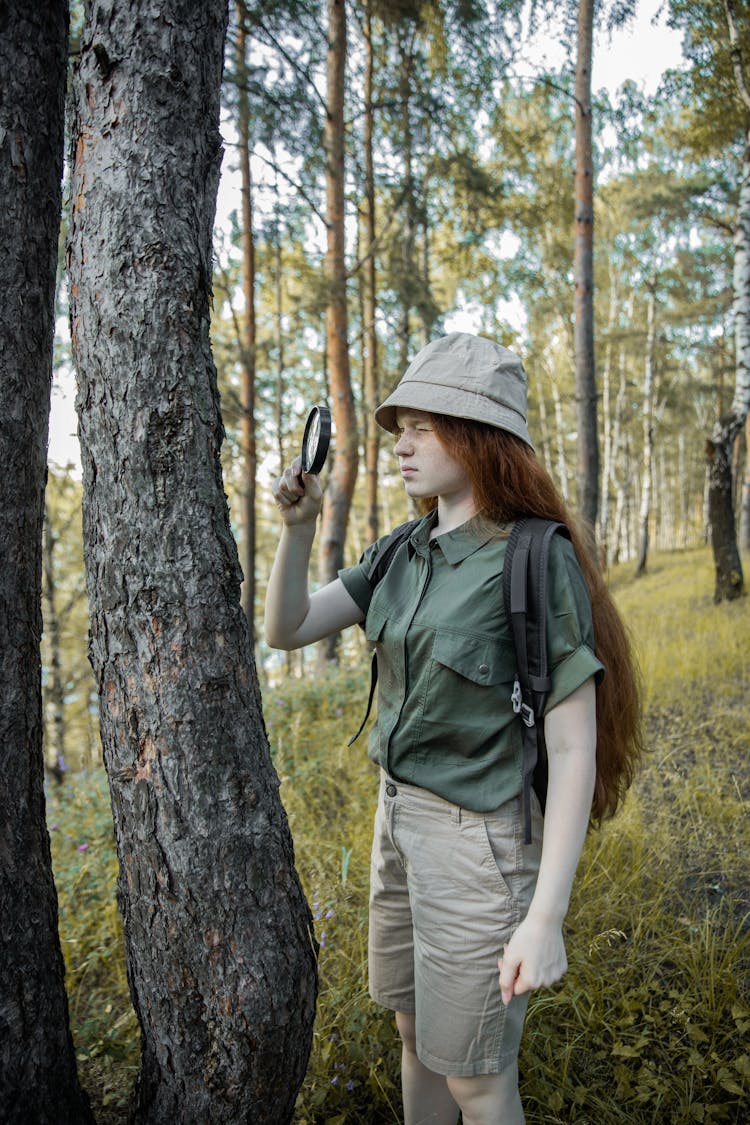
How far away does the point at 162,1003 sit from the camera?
1479 mm

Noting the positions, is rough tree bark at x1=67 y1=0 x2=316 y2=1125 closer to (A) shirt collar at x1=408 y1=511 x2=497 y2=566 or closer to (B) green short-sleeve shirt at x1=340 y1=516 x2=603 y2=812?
(B) green short-sleeve shirt at x1=340 y1=516 x2=603 y2=812

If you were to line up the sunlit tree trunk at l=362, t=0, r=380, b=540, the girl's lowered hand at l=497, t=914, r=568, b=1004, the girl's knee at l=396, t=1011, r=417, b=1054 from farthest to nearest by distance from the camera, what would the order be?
the sunlit tree trunk at l=362, t=0, r=380, b=540 → the girl's knee at l=396, t=1011, r=417, b=1054 → the girl's lowered hand at l=497, t=914, r=568, b=1004

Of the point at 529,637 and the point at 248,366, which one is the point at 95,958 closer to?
the point at 529,637

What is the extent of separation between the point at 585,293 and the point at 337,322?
2603mm

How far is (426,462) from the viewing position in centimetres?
169

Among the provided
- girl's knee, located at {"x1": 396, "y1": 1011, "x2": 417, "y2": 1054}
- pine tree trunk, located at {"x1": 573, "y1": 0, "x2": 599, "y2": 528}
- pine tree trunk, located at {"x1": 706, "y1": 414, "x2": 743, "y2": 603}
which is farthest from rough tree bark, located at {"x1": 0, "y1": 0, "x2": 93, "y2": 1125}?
pine tree trunk, located at {"x1": 706, "y1": 414, "x2": 743, "y2": 603}

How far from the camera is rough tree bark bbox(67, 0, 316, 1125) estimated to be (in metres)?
1.43

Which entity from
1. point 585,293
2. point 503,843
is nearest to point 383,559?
point 503,843

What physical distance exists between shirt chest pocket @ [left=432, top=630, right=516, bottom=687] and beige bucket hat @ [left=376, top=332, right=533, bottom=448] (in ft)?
1.71

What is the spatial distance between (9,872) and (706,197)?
1604 centimetres

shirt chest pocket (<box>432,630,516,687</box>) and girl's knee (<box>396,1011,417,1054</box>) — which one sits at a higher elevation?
shirt chest pocket (<box>432,630,516,687</box>)

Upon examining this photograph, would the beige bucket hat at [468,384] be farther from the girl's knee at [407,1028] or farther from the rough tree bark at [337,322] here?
the rough tree bark at [337,322]

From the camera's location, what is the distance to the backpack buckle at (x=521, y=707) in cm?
→ 147

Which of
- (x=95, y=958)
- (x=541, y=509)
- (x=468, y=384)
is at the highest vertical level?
(x=468, y=384)
